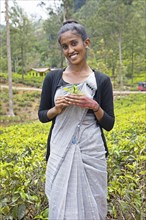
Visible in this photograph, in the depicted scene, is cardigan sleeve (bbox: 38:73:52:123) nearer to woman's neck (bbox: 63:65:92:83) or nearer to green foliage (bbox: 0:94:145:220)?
woman's neck (bbox: 63:65:92:83)

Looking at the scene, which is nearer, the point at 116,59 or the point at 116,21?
the point at 116,21

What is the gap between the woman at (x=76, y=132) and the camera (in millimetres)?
1444

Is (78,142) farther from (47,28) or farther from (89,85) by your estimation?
(47,28)

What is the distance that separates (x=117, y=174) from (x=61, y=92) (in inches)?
51.6

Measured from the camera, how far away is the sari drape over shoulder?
4.71 feet

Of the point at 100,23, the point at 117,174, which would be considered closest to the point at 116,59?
the point at 100,23

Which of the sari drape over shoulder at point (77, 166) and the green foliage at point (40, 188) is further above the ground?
the sari drape over shoulder at point (77, 166)

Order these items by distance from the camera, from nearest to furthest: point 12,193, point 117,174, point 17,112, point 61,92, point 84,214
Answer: point 84,214, point 61,92, point 12,193, point 117,174, point 17,112

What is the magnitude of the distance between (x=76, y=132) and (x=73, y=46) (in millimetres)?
415

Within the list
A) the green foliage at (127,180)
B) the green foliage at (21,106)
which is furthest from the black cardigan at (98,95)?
the green foliage at (21,106)

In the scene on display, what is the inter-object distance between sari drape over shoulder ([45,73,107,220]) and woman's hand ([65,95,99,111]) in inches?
2.6

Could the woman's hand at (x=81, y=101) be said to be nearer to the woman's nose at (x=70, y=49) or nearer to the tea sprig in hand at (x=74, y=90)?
the tea sprig in hand at (x=74, y=90)

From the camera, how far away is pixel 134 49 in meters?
26.9

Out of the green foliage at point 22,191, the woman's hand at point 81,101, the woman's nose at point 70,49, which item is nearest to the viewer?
the woman's hand at point 81,101
